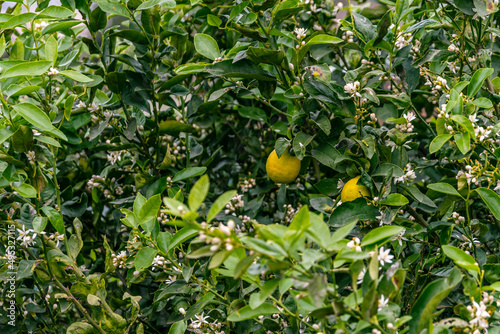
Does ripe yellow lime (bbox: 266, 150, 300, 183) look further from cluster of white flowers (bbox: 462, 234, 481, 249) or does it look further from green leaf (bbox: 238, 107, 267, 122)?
cluster of white flowers (bbox: 462, 234, 481, 249)

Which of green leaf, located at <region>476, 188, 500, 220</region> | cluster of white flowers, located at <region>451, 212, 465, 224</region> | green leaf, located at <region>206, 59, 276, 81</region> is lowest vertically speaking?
cluster of white flowers, located at <region>451, 212, 465, 224</region>

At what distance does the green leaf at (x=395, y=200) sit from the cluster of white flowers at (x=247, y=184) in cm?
55

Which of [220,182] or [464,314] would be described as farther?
[220,182]

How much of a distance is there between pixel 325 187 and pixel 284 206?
0.23 m

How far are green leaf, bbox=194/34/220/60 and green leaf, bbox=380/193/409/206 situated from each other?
1.71 feet

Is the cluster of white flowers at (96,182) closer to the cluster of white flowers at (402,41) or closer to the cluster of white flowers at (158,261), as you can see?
the cluster of white flowers at (158,261)

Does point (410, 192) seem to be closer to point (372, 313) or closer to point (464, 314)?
point (464, 314)

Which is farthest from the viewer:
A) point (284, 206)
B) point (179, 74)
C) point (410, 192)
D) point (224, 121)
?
point (224, 121)

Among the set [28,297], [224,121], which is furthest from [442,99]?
[28,297]

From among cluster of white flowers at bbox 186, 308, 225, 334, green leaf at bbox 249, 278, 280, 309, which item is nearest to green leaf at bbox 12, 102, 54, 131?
cluster of white flowers at bbox 186, 308, 225, 334

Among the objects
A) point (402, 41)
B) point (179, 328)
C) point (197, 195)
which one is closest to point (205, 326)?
point (179, 328)

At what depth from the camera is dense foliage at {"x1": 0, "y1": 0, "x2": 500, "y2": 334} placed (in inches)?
29.3

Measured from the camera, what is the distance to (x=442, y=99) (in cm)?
104

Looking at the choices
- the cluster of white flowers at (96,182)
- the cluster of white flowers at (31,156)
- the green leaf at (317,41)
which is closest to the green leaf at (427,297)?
the green leaf at (317,41)
